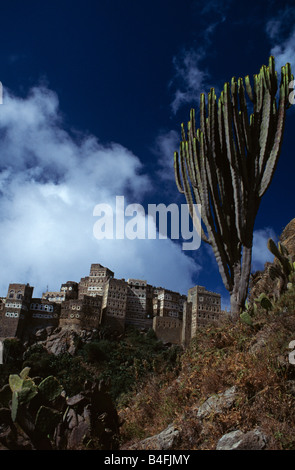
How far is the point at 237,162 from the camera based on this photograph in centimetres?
828

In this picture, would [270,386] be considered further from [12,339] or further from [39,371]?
[12,339]

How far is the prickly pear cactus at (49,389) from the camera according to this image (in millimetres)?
4465

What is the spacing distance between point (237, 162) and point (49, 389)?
250 inches

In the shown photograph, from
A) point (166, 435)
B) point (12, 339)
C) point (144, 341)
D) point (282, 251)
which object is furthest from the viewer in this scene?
point (144, 341)

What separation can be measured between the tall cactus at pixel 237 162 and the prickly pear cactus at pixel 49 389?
14.9 feet

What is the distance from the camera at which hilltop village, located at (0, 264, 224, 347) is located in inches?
1853

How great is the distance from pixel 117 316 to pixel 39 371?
52.1 ft

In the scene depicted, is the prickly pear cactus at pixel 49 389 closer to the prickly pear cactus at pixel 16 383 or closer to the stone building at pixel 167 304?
the prickly pear cactus at pixel 16 383

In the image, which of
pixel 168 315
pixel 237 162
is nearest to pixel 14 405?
pixel 237 162

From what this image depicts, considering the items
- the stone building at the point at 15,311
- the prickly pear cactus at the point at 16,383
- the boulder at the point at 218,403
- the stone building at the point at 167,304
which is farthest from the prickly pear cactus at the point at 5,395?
the stone building at the point at 167,304

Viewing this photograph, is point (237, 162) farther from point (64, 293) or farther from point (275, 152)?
point (64, 293)

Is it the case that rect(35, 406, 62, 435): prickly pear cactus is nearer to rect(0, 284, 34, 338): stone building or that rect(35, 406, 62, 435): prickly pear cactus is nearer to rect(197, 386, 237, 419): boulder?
rect(197, 386, 237, 419): boulder
